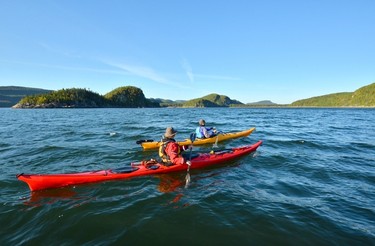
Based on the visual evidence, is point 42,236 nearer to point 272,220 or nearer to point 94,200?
point 94,200

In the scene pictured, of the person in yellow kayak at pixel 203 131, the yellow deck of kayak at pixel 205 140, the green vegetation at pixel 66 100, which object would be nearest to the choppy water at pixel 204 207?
the yellow deck of kayak at pixel 205 140

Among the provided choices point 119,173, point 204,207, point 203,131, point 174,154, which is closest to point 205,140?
point 203,131

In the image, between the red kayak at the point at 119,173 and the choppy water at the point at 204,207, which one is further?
the red kayak at the point at 119,173

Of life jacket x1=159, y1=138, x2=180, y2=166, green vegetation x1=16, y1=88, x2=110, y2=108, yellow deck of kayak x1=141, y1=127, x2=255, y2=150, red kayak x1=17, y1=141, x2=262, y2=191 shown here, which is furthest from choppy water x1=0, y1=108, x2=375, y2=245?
green vegetation x1=16, y1=88, x2=110, y2=108

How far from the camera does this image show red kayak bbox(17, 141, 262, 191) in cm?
806

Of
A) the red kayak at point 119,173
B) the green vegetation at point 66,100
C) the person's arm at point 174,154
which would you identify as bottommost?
the red kayak at point 119,173

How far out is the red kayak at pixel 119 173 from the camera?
8062 millimetres

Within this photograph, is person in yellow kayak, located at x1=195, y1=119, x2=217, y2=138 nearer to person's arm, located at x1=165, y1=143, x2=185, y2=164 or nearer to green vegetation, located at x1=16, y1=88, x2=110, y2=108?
person's arm, located at x1=165, y1=143, x2=185, y2=164

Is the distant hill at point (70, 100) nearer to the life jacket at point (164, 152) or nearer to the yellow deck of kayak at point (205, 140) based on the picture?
the yellow deck of kayak at point (205, 140)

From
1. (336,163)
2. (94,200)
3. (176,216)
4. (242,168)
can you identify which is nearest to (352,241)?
(176,216)

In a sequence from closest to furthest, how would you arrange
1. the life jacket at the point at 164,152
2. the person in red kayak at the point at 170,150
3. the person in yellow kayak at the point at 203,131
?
the person in red kayak at the point at 170,150 < the life jacket at the point at 164,152 < the person in yellow kayak at the point at 203,131

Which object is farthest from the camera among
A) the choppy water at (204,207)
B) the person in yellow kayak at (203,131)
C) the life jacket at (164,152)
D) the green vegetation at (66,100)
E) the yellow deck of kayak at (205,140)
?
the green vegetation at (66,100)

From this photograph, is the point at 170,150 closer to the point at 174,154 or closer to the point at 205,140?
the point at 174,154

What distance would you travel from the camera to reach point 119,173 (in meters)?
9.24
